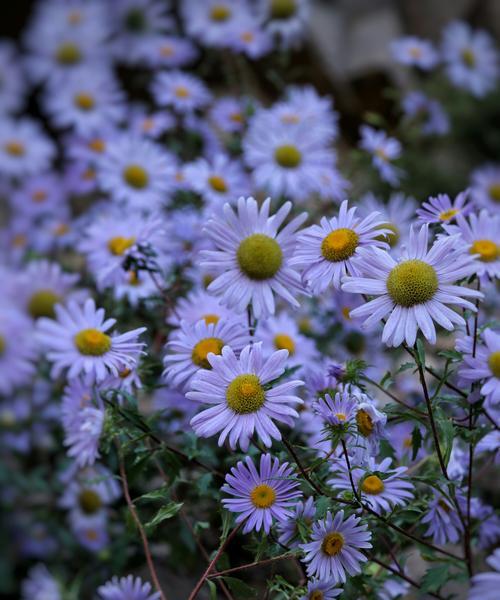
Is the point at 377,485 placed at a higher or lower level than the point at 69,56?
lower

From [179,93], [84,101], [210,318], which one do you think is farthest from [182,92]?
[210,318]

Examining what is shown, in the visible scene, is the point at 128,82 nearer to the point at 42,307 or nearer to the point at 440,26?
the point at 440,26

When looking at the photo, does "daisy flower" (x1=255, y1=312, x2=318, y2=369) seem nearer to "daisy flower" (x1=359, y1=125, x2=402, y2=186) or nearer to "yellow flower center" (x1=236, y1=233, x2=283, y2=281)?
"yellow flower center" (x1=236, y1=233, x2=283, y2=281)

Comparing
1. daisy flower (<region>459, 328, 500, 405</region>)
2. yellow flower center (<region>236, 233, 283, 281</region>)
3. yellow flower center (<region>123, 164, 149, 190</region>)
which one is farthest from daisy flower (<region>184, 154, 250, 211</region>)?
daisy flower (<region>459, 328, 500, 405</region>)

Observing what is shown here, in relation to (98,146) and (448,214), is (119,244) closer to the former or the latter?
(448,214)

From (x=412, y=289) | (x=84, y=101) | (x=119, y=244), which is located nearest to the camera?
(x=412, y=289)

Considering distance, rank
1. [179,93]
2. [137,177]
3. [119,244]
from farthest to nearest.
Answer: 1. [179,93]
2. [137,177]
3. [119,244]

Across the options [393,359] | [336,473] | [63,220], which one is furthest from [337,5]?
[336,473]
